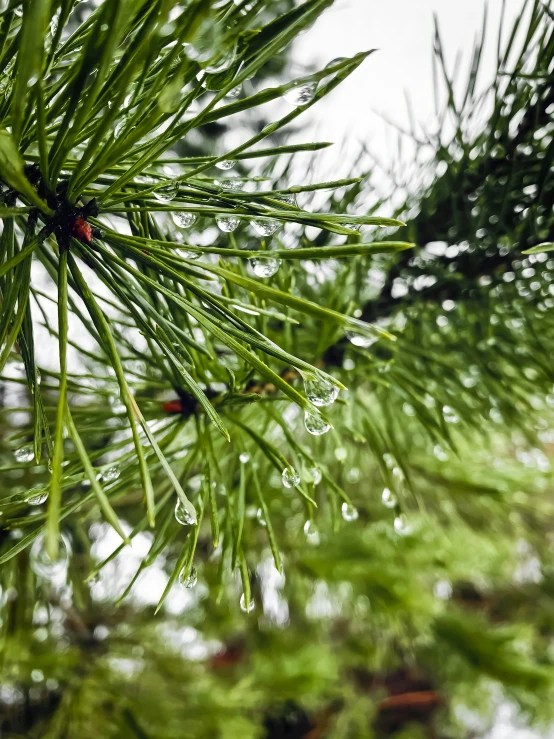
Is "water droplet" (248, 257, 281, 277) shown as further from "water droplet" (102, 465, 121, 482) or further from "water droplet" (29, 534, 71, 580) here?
"water droplet" (29, 534, 71, 580)

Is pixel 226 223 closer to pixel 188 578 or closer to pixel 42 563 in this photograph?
pixel 188 578

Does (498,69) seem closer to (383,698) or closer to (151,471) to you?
(151,471)

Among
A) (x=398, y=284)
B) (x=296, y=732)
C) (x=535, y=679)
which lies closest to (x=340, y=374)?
(x=398, y=284)

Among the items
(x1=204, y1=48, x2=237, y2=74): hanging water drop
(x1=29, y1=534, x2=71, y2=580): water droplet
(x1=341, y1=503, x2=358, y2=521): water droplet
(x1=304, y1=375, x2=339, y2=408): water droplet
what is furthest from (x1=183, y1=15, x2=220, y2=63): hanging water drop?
(x1=29, y1=534, x2=71, y2=580): water droplet

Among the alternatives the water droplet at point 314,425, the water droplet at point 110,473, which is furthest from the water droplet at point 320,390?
the water droplet at point 110,473

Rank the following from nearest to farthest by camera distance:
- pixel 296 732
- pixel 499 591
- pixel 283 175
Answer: pixel 283 175, pixel 296 732, pixel 499 591
